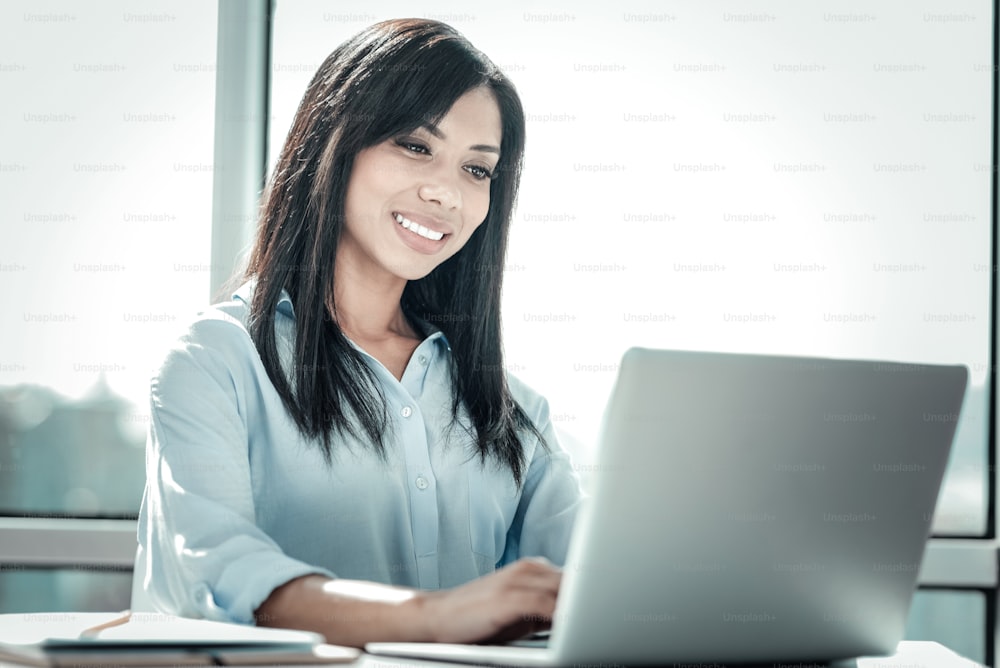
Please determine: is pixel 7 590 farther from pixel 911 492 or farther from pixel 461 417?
pixel 911 492

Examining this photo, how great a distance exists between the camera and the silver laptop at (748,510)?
2.46 feet

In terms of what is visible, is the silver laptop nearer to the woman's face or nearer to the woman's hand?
the woman's hand

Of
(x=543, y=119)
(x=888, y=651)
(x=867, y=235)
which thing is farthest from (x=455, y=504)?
(x=867, y=235)

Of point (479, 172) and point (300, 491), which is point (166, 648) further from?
point (479, 172)

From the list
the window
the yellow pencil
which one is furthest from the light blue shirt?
the window

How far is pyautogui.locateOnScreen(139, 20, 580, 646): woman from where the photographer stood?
56.8 inches

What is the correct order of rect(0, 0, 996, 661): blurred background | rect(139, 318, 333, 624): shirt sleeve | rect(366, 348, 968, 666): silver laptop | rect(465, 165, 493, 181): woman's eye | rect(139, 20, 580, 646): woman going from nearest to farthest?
1. rect(366, 348, 968, 666): silver laptop
2. rect(139, 318, 333, 624): shirt sleeve
3. rect(139, 20, 580, 646): woman
4. rect(465, 165, 493, 181): woman's eye
5. rect(0, 0, 996, 661): blurred background

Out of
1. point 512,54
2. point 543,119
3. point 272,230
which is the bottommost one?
point 272,230

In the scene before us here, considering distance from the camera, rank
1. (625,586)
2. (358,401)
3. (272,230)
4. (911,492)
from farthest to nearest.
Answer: (272,230)
(358,401)
(911,492)
(625,586)

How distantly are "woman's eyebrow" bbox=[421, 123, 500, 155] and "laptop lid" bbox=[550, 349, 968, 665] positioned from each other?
3.25 feet

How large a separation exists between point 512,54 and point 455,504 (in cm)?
130

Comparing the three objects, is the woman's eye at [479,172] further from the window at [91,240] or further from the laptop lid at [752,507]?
the laptop lid at [752,507]

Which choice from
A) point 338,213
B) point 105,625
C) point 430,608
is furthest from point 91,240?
point 430,608

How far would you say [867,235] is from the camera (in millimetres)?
2436
